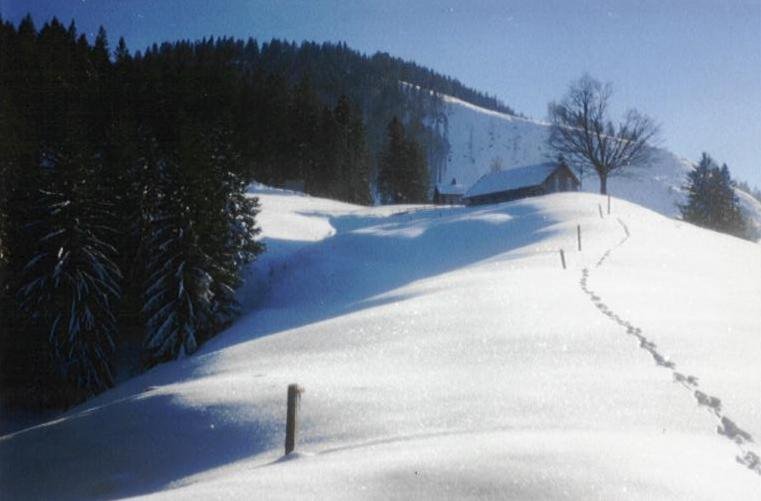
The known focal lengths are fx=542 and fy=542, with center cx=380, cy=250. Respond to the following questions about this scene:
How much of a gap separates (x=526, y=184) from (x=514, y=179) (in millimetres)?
2237

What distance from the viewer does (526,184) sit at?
2355 inches

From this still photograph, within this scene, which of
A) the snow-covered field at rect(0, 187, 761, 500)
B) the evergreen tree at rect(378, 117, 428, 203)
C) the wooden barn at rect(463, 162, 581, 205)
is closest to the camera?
the snow-covered field at rect(0, 187, 761, 500)

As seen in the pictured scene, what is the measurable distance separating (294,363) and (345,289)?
1899cm

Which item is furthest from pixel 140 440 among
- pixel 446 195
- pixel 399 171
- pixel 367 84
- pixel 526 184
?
pixel 367 84

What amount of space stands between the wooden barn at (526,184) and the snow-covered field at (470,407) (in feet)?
129

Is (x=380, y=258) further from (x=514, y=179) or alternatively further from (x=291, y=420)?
(x=514, y=179)

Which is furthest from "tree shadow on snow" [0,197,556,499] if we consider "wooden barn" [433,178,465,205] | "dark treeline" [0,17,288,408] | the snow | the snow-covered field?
the snow

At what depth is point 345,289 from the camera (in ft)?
102

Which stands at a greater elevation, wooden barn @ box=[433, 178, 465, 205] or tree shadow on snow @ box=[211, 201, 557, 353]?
wooden barn @ box=[433, 178, 465, 205]

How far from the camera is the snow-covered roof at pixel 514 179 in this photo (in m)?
59.8

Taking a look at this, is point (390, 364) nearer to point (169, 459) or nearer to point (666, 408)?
point (169, 459)

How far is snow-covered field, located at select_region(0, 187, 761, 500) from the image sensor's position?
494cm

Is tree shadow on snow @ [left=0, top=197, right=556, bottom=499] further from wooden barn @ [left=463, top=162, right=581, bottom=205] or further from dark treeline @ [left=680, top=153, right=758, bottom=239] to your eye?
dark treeline @ [left=680, top=153, right=758, bottom=239]

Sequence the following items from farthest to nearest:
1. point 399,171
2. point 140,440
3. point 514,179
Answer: point 399,171 < point 514,179 < point 140,440
